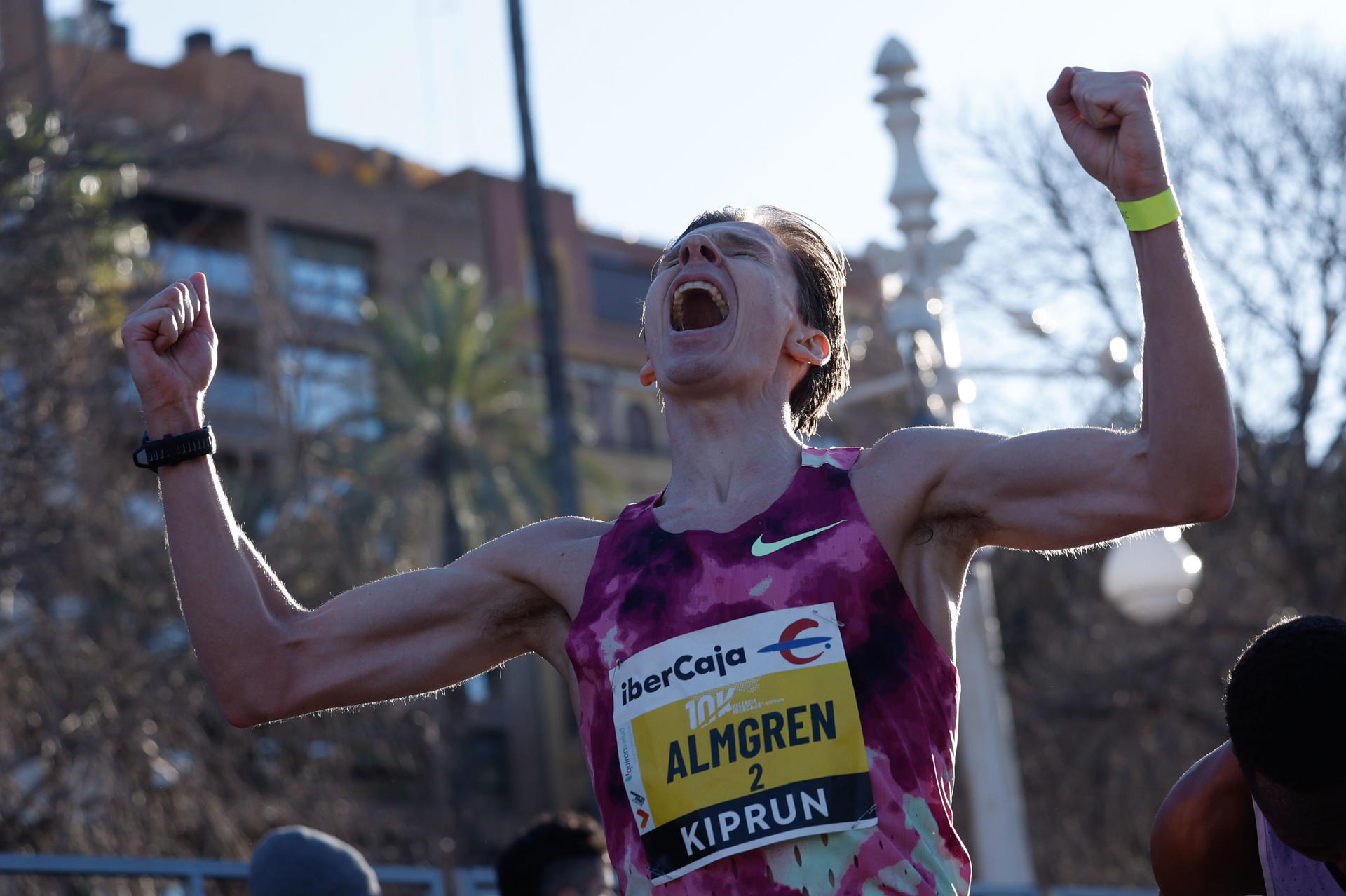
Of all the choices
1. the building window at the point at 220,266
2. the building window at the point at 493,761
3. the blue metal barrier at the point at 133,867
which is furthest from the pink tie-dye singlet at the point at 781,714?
the building window at the point at 493,761

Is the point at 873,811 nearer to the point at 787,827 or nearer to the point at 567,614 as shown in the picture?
the point at 787,827

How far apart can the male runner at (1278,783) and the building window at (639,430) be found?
4238 centimetres

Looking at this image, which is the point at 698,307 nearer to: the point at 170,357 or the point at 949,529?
the point at 949,529

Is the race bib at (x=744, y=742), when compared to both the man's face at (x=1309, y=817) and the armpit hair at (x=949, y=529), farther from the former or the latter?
the man's face at (x=1309, y=817)

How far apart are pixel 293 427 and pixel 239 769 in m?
5.25

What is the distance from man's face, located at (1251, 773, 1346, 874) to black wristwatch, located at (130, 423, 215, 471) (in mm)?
1785

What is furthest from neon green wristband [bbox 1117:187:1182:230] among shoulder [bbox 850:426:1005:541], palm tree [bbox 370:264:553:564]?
palm tree [bbox 370:264:553:564]

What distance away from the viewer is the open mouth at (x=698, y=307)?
3.06 metres

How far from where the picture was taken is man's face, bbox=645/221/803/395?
3.01 m

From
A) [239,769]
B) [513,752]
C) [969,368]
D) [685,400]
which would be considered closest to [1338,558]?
[969,368]

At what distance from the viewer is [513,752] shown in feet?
127

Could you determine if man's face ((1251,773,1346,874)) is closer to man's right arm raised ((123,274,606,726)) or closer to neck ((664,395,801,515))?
neck ((664,395,801,515))

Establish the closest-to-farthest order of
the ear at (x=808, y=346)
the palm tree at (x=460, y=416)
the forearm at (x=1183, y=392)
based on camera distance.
Answer: the forearm at (x=1183, y=392) → the ear at (x=808, y=346) → the palm tree at (x=460, y=416)

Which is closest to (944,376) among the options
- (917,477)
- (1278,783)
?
(917,477)
